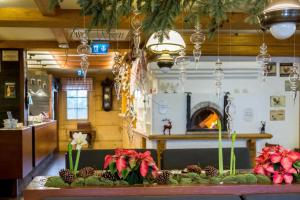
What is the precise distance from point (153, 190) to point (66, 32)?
4.60 m

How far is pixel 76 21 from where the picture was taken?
4.53m

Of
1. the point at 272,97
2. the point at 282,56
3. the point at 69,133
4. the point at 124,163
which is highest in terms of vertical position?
the point at 282,56

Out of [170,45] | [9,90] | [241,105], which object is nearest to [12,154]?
[9,90]

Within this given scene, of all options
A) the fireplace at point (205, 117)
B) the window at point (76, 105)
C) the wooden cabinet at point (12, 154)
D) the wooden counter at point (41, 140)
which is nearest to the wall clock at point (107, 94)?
the window at point (76, 105)

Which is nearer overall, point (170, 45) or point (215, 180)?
point (215, 180)

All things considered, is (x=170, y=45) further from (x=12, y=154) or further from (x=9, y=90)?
(x=9, y=90)

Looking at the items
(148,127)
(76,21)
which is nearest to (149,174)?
(76,21)

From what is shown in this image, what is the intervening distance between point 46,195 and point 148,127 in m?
4.02

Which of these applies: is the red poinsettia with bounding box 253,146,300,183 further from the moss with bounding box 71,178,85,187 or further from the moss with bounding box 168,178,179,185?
the moss with bounding box 71,178,85,187

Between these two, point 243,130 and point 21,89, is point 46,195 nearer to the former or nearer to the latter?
point 243,130

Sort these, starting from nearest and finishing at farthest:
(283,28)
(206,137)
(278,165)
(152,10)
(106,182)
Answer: (152,10)
(283,28)
(106,182)
(278,165)
(206,137)

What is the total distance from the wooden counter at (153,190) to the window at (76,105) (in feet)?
33.2

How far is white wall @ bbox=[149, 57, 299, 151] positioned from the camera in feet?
18.4

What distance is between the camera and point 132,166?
2.01 meters
